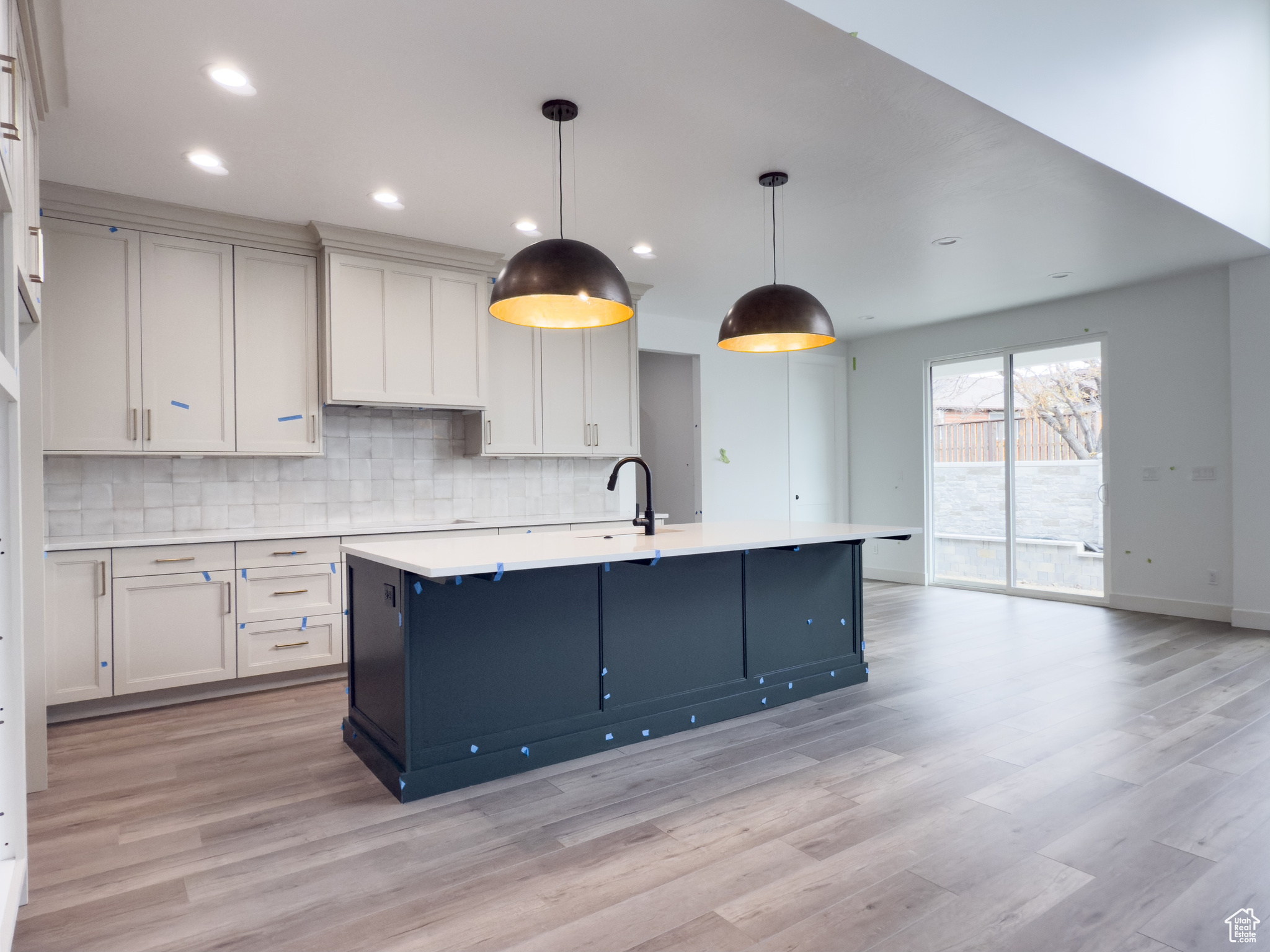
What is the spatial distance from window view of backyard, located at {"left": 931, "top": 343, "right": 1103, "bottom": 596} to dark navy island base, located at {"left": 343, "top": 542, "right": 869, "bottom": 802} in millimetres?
3746

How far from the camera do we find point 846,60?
8.45 feet

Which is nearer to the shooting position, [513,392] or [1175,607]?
[513,392]

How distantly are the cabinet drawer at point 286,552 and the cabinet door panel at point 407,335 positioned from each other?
3.01 ft

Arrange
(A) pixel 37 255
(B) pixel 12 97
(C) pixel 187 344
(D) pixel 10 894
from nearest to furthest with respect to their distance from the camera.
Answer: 1. (D) pixel 10 894
2. (B) pixel 12 97
3. (A) pixel 37 255
4. (C) pixel 187 344

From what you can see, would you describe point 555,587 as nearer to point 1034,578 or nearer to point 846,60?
point 846,60

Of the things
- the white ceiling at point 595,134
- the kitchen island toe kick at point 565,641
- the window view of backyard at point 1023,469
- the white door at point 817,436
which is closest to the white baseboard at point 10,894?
the kitchen island toe kick at point 565,641

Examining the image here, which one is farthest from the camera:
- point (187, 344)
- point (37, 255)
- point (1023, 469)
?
point (1023, 469)

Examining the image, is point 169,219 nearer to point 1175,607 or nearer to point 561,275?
point 561,275

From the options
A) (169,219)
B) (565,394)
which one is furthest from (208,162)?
(565,394)

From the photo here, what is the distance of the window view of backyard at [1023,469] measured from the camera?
6.10 meters

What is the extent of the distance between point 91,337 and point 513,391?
7.61ft

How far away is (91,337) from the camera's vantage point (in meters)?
3.61

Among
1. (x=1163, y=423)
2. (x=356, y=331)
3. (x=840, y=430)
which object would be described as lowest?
(x=1163, y=423)

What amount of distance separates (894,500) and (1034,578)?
1.51 meters
